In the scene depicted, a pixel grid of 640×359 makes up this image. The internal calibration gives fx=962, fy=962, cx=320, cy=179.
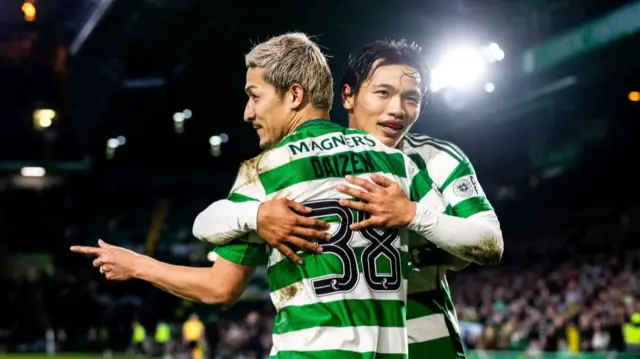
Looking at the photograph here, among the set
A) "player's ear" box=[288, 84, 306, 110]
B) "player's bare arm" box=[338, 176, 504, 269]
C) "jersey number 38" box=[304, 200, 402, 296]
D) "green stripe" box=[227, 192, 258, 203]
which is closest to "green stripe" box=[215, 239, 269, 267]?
"green stripe" box=[227, 192, 258, 203]

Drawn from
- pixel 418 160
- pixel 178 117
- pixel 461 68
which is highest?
pixel 178 117

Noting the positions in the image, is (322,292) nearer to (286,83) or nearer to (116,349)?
(286,83)

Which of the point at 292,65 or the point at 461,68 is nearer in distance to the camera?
the point at 292,65

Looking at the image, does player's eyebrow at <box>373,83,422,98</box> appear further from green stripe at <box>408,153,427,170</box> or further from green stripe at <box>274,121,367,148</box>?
green stripe at <box>274,121,367,148</box>

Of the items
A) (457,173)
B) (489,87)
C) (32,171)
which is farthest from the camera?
(32,171)

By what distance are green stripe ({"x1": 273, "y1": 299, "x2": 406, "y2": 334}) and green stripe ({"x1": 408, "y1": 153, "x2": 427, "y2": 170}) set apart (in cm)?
76

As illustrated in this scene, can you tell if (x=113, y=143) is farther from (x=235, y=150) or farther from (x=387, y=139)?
(x=387, y=139)

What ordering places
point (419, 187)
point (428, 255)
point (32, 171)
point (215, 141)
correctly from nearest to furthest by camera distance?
point (419, 187), point (428, 255), point (215, 141), point (32, 171)

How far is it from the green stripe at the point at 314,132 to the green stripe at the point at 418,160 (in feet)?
1.82

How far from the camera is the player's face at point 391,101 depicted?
3602 millimetres

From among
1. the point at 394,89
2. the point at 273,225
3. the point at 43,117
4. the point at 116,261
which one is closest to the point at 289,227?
the point at 273,225

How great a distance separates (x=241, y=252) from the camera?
2.96 m

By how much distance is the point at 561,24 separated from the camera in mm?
19750

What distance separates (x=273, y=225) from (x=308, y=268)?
0.54ft
